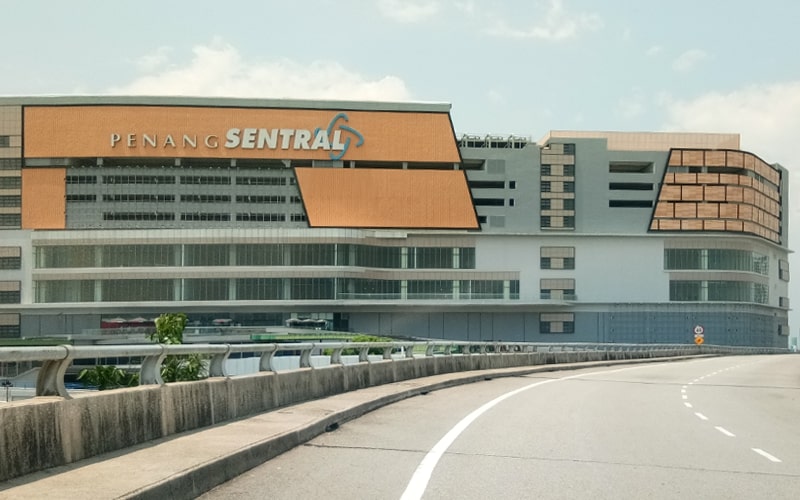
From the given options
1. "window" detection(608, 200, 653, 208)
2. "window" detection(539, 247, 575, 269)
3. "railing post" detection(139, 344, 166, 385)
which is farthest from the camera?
"window" detection(608, 200, 653, 208)

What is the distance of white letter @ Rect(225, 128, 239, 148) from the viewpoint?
106750mm

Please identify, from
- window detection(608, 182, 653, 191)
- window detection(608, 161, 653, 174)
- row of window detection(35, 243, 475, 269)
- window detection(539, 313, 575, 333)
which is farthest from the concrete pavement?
window detection(608, 161, 653, 174)

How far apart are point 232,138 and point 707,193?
57518mm

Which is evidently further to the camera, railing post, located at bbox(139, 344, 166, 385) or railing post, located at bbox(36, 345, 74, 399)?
railing post, located at bbox(139, 344, 166, 385)

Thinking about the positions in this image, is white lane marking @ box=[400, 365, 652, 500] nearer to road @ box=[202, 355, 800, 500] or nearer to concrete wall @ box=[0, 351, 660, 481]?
road @ box=[202, 355, 800, 500]

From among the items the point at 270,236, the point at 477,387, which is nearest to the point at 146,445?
the point at 477,387

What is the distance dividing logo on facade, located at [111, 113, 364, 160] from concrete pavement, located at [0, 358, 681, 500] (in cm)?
9361

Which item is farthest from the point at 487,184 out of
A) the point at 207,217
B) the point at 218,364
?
the point at 218,364

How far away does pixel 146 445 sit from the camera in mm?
10320

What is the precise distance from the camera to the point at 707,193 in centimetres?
11850

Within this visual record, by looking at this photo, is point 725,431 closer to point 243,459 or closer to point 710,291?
point 243,459

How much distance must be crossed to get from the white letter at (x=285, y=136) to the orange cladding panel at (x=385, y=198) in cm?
316

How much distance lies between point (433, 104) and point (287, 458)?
327ft

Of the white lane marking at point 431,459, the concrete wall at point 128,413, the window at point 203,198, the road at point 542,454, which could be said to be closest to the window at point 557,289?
the window at point 203,198
